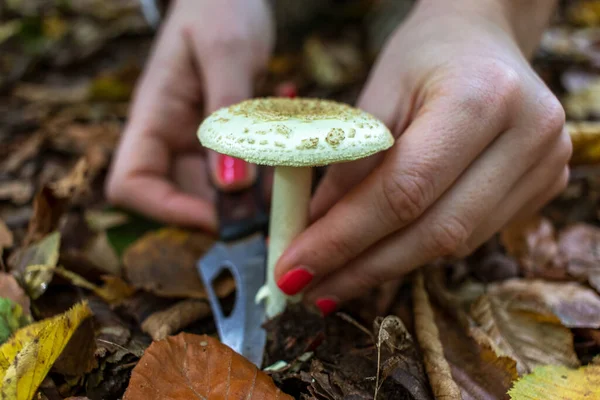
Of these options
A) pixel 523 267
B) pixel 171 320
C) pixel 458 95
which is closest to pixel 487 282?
pixel 523 267

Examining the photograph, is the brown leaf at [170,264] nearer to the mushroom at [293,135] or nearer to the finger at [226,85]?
the finger at [226,85]

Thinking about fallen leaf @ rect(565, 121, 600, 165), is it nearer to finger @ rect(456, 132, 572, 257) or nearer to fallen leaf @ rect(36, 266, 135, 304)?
finger @ rect(456, 132, 572, 257)

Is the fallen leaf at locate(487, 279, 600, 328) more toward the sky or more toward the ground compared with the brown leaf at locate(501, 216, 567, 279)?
more toward the sky

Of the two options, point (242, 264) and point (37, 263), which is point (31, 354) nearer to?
point (37, 263)

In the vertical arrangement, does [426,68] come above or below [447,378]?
above

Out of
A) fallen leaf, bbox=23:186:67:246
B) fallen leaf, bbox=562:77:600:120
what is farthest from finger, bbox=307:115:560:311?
fallen leaf, bbox=562:77:600:120

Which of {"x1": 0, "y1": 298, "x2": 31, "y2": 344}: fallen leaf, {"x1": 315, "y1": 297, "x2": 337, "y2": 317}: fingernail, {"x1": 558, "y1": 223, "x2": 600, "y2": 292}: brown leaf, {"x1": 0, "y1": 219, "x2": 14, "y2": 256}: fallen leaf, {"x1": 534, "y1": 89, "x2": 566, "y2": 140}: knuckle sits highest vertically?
{"x1": 534, "y1": 89, "x2": 566, "y2": 140}: knuckle

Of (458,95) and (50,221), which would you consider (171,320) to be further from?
(458,95)
